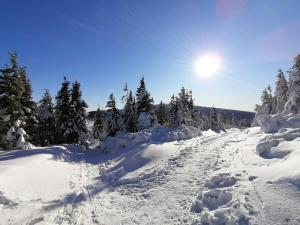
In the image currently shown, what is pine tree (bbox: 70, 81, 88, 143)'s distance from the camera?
3616 centimetres

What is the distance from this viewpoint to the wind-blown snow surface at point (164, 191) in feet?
27.9

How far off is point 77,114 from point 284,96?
40.2 m

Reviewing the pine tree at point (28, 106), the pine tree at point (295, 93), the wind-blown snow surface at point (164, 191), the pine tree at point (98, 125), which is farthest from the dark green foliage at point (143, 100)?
the wind-blown snow surface at point (164, 191)

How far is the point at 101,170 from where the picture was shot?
19.9 m

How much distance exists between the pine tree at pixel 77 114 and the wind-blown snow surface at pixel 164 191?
16859 millimetres

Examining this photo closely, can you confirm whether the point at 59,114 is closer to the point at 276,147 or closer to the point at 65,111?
the point at 65,111

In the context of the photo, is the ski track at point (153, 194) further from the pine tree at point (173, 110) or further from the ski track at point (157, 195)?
the pine tree at point (173, 110)

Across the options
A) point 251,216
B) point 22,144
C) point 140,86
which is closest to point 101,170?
point 22,144

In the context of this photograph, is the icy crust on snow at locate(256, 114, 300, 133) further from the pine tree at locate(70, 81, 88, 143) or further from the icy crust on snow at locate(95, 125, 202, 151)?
the pine tree at locate(70, 81, 88, 143)

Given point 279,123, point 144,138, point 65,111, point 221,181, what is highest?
point 65,111

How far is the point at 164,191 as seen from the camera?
12492 mm

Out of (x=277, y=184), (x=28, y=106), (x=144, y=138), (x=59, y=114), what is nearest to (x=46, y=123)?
(x=59, y=114)

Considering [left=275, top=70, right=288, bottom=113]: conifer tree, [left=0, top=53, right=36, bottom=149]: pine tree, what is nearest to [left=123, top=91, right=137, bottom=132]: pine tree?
[left=0, top=53, right=36, bottom=149]: pine tree

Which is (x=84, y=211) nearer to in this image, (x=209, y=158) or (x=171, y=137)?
(x=209, y=158)
